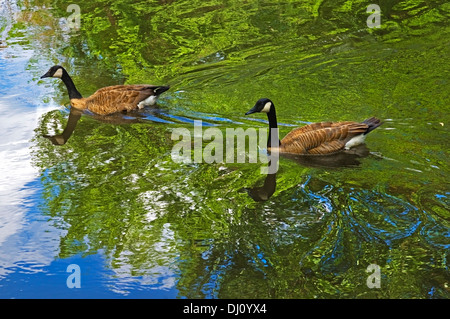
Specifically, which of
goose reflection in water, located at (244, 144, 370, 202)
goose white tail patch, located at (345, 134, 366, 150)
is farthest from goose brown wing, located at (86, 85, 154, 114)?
goose white tail patch, located at (345, 134, 366, 150)

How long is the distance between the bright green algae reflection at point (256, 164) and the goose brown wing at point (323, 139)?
1.02 feet

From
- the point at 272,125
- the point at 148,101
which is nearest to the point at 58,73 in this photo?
the point at 148,101

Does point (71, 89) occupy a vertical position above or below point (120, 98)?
above

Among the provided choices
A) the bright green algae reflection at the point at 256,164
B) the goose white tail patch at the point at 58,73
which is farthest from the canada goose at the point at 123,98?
the goose white tail patch at the point at 58,73

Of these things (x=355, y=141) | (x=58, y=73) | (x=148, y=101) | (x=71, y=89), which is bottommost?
(x=355, y=141)

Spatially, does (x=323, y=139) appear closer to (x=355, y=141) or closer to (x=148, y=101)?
(x=355, y=141)

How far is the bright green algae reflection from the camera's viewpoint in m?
6.94

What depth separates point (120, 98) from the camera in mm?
11773

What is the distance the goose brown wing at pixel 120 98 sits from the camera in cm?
1174

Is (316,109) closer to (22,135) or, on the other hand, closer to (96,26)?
(22,135)

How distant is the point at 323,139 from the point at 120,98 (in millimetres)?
4115

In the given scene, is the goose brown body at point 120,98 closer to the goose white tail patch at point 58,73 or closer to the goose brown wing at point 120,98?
the goose brown wing at point 120,98

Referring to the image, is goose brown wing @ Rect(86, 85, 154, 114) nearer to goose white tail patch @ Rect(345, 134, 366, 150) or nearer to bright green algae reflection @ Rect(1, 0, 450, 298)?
bright green algae reflection @ Rect(1, 0, 450, 298)
